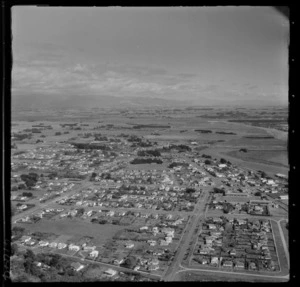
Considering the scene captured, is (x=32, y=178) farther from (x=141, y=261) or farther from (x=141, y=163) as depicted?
(x=141, y=261)

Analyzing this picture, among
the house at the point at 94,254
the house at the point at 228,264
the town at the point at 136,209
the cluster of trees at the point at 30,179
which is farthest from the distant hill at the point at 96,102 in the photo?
the house at the point at 228,264

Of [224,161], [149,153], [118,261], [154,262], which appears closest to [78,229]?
[118,261]

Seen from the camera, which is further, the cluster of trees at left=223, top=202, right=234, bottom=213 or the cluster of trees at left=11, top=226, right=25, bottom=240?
the cluster of trees at left=223, top=202, right=234, bottom=213

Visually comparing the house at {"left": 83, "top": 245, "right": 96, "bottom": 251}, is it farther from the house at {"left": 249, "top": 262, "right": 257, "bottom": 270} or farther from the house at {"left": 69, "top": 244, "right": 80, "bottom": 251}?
the house at {"left": 249, "top": 262, "right": 257, "bottom": 270}

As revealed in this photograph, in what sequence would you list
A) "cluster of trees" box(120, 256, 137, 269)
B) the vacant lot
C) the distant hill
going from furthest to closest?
the distant hill, the vacant lot, "cluster of trees" box(120, 256, 137, 269)

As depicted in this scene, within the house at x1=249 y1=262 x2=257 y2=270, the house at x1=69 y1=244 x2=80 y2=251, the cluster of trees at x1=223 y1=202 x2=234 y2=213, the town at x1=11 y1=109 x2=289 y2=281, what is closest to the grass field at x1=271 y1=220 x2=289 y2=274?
the town at x1=11 y1=109 x2=289 y2=281

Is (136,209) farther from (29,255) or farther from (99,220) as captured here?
(29,255)

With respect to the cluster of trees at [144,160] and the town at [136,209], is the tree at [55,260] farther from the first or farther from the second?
the cluster of trees at [144,160]

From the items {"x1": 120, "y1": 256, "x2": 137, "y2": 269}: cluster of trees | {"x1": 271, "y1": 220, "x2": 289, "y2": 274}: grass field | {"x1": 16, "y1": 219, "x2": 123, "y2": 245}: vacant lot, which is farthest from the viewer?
{"x1": 16, "y1": 219, "x2": 123, "y2": 245}: vacant lot
